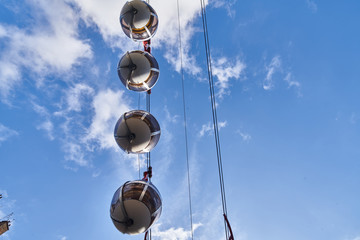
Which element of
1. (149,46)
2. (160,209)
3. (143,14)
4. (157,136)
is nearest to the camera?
(160,209)

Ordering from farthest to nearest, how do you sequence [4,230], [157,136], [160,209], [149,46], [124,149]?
[4,230], [149,46], [157,136], [124,149], [160,209]

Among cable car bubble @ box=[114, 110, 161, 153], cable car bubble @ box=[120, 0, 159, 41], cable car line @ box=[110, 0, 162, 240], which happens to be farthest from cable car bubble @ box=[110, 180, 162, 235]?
cable car bubble @ box=[120, 0, 159, 41]

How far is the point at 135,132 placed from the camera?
4.33m

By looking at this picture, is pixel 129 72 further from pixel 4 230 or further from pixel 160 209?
pixel 4 230

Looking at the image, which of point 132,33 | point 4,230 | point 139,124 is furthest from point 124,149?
point 4,230

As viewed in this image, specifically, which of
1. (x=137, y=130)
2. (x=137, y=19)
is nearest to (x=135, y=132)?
(x=137, y=130)

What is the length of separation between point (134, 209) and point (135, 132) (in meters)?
1.40

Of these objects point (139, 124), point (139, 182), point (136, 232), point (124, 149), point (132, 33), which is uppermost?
point (132, 33)

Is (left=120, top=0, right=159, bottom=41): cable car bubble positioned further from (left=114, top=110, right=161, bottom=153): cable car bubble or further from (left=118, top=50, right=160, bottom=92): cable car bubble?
(left=114, top=110, right=161, bottom=153): cable car bubble

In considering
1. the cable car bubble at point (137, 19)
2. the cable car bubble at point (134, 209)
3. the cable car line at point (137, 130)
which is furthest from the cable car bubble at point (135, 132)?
the cable car bubble at point (137, 19)

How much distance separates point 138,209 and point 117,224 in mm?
400

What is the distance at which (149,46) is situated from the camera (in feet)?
19.7

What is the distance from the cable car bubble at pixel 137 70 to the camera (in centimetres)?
491

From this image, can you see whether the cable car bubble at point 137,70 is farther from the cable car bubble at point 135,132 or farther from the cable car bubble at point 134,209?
the cable car bubble at point 134,209
